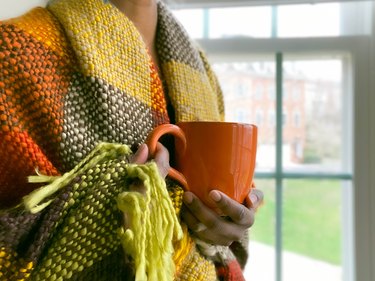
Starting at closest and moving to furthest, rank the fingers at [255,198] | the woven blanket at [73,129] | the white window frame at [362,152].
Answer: the woven blanket at [73,129]
the fingers at [255,198]
the white window frame at [362,152]

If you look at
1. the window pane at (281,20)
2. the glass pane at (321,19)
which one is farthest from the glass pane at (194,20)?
the glass pane at (321,19)

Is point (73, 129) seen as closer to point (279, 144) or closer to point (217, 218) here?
point (217, 218)

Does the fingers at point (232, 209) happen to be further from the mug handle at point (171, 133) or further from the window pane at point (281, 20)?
the window pane at point (281, 20)

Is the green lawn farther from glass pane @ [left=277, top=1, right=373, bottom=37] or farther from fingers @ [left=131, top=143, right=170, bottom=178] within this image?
fingers @ [left=131, top=143, right=170, bottom=178]

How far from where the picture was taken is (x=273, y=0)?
2.51ft

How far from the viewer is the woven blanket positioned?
364 millimetres

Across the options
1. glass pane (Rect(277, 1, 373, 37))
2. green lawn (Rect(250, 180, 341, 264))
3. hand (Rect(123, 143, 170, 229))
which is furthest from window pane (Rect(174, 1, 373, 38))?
hand (Rect(123, 143, 170, 229))

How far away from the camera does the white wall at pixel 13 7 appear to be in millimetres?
525

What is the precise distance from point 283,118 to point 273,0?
0.66 feet

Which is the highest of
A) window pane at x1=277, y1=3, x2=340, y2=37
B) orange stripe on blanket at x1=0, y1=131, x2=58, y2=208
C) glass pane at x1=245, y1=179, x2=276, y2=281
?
window pane at x1=277, y1=3, x2=340, y2=37

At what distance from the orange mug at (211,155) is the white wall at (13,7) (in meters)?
0.25

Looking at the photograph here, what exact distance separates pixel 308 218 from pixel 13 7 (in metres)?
0.59

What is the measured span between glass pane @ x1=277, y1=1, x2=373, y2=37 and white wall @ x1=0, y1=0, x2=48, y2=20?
43 centimetres

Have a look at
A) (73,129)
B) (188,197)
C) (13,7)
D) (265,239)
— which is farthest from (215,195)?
(265,239)
